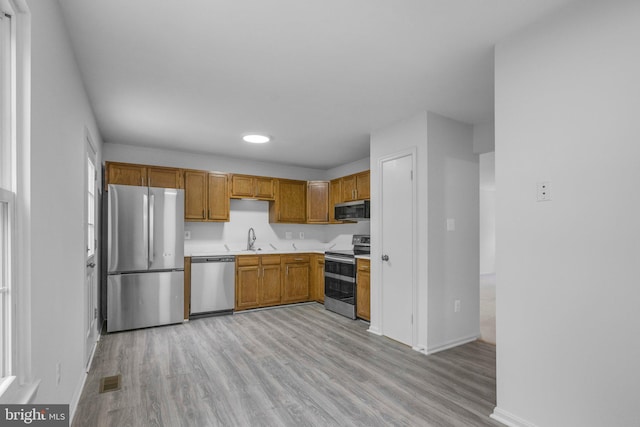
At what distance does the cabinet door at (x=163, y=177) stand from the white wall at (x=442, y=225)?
9.79ft

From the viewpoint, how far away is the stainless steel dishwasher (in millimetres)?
4574

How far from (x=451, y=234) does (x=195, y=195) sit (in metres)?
3.63

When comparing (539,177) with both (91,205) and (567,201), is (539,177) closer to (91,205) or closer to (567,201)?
(567,201)

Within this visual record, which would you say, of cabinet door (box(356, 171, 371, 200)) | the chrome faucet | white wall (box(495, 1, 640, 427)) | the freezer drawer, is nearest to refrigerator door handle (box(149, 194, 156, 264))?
the freezer drawer

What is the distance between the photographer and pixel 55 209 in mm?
1801

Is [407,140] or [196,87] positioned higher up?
[196,87]

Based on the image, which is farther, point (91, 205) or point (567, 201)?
point (91, 205)

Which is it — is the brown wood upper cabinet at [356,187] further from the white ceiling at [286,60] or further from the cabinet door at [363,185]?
the white ceiling at [286,60]

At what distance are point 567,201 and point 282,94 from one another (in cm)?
235

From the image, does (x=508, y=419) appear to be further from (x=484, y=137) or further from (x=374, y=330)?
(x=484, y=137)

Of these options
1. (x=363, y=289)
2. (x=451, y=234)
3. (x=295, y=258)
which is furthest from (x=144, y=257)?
(x=451, y=234)

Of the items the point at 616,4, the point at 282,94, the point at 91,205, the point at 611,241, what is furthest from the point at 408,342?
the point at 91,205

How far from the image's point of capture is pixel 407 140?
3.59m

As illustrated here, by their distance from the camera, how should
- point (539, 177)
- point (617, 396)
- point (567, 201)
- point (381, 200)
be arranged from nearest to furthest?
point (617, 396)
point (567, 201)
point (539, 177)
point (381, 200)
